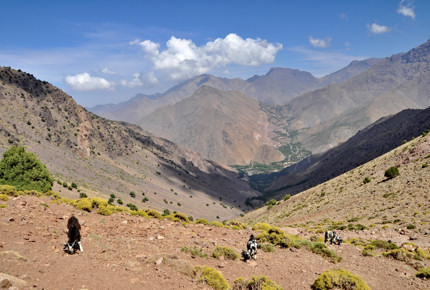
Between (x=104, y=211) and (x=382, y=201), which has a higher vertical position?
(x=104, y=211)

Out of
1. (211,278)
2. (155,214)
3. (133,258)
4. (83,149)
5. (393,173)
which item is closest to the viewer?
(211,278)

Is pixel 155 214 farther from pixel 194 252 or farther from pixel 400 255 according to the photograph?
pixel 400 255

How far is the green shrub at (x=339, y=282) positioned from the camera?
521 inches

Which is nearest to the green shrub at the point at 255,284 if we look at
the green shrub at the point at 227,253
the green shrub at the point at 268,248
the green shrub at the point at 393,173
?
the green shrub at the point at 227,253

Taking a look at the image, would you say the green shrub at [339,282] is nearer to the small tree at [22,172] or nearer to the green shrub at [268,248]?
the green shrub at [268,248]

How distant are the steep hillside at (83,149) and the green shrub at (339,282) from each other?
61533mm

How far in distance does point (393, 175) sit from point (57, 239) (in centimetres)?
4688

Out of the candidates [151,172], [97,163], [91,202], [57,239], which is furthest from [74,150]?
[57,239]

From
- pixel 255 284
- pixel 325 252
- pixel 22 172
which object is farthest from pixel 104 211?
pixel 22 172

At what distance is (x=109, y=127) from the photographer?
142750mm

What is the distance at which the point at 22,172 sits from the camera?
38000 mm

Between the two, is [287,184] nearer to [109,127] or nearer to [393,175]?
[109,127]

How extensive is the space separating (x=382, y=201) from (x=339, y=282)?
29.2 m

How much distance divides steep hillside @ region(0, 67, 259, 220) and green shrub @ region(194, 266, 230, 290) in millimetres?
58178
